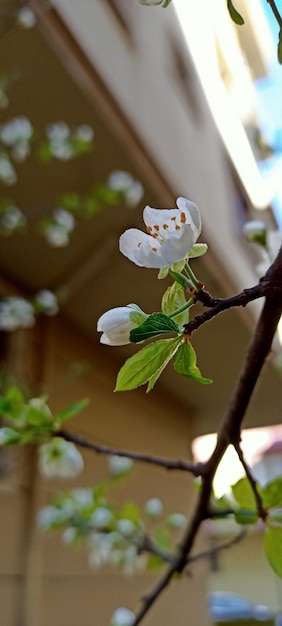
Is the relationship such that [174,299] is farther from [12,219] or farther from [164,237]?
[12,219]

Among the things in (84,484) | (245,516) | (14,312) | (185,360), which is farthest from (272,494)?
(84,484)

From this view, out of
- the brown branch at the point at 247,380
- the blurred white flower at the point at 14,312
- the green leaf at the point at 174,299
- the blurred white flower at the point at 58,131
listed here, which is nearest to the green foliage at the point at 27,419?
the brown branch at the point at 247,380

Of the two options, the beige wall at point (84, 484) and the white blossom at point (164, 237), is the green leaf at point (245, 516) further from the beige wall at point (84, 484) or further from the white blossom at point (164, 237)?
the beige wall at point (84, 484)

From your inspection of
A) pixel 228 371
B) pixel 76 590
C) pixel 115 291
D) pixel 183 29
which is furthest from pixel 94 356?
pixel 183 29

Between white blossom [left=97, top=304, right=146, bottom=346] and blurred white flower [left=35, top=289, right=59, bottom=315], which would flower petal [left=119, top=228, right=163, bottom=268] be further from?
blurred white flower [left=35, top=289, right=59, bottom=315]

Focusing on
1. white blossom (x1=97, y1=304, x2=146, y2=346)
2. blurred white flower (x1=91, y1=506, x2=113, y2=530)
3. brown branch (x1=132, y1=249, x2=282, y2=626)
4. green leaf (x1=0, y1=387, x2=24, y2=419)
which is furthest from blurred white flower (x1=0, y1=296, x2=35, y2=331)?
white blossom (x1=97, y1=304, x2=146, y2=346)

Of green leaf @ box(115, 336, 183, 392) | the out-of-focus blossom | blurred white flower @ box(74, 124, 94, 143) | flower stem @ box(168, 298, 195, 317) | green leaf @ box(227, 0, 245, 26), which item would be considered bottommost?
the out-of-focus blossom
